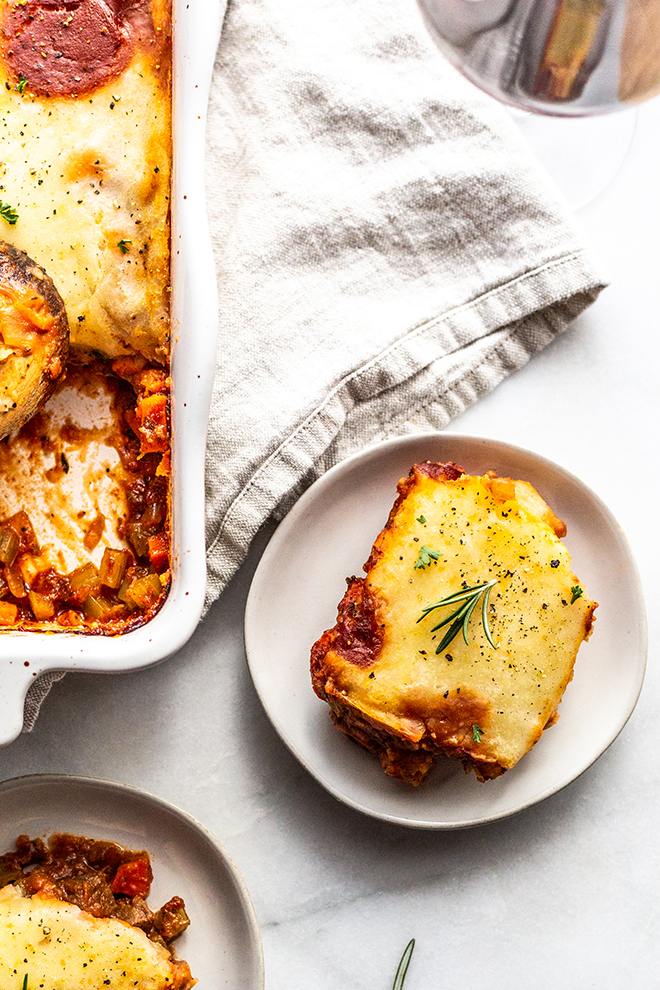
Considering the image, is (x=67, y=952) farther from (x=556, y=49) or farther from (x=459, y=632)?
(x=556, y=49)

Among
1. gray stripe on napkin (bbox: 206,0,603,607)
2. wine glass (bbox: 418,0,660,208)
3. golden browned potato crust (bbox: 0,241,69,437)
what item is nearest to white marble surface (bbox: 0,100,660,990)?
gray stripe on napkin (bbox: 206,0,603,607)

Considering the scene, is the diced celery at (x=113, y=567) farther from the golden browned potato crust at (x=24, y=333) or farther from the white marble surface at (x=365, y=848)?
the golden browned potato crust at (x=24, y=333)

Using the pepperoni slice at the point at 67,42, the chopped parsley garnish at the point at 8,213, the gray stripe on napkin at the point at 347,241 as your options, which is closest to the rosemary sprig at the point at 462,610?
the gray stripe on napkin at the point at 347,241

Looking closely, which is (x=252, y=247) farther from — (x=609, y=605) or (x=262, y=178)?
(x=609, y=605)

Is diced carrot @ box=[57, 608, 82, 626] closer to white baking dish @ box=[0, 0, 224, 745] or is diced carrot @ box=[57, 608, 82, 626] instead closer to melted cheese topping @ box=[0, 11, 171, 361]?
white baking dish @ box=[0, 0, 224, 745]

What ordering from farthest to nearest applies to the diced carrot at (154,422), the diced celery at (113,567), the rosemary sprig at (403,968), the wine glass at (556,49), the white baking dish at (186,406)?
1. the rosemary sprig at (403,968)
2. the diced celery at (113,567)
3. the diced carrot at (154,422)
4. the white baking dish at (186,406)
5. the wine glass at (556,49)

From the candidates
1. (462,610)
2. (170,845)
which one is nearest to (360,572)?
(462,610)

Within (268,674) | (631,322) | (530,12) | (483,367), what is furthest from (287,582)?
(530,12)

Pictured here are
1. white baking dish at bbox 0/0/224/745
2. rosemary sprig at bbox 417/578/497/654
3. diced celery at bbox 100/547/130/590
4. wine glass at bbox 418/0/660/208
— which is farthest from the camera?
diced celery at bbox 100/547/130/590
